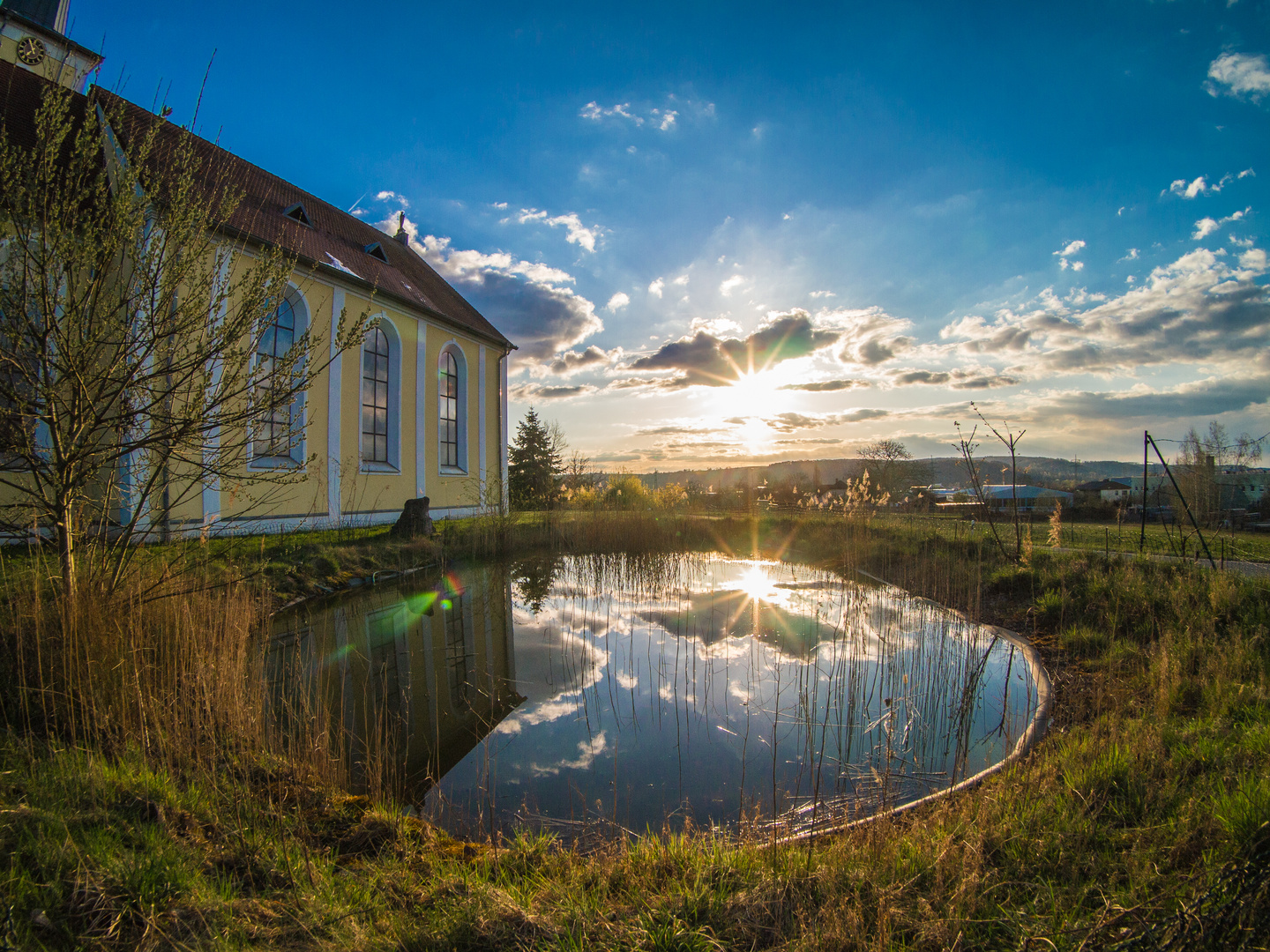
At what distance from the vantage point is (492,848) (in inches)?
87.9

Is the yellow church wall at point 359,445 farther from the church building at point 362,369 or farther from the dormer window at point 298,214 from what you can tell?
the dormer window at point 298,214

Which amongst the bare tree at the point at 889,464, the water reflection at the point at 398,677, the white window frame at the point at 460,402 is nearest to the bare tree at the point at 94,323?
the water reflection at the point at 398,677

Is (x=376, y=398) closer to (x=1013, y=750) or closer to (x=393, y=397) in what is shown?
(x=393, y=397)

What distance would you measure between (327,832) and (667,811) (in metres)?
1.50

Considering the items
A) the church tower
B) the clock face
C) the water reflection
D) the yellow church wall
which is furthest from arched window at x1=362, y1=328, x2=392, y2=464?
the clock face

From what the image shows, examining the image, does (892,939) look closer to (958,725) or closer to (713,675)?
(958,725)

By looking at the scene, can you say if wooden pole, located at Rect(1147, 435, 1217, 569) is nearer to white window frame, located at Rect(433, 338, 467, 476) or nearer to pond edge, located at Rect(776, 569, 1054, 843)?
pond edge, located at Rect(776, 569, 1054, 843)

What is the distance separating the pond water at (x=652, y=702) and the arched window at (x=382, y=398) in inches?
271

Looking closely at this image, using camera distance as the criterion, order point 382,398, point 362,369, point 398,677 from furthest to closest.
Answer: point 382,398 < point 362,369 < point 398,677

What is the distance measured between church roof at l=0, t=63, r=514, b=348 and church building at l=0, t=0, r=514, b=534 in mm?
56

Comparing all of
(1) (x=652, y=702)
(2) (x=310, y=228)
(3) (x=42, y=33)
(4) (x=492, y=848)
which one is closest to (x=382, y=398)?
(2) (x=310, y=228)

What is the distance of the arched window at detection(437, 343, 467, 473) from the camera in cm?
1515

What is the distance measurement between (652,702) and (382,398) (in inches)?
468

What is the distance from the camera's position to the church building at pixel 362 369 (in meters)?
10.5
